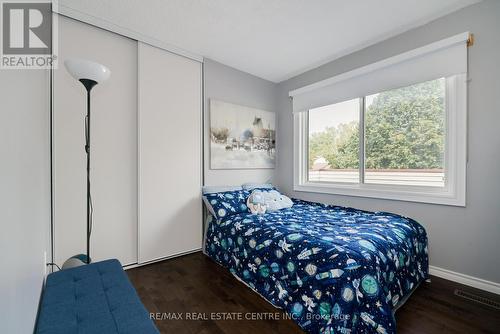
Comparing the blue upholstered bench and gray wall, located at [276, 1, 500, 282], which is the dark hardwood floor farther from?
the blue upholstered bench

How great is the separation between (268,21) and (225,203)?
A: 2.11 meters

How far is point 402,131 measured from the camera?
8.27 ft

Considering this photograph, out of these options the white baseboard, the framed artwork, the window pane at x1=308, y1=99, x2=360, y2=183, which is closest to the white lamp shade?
the framed artwork

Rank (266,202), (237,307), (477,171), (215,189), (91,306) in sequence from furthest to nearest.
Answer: (215,189), (266,202), (477,171), (237,307), (91,306)

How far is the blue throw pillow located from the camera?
264 centimetres

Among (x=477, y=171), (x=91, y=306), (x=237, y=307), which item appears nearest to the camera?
(x=91, y=306)

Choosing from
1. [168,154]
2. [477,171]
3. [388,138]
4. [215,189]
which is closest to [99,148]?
[168,154]

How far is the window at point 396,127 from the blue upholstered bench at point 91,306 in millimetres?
2683

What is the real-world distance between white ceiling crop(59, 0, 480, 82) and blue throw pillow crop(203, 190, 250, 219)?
1912 mm

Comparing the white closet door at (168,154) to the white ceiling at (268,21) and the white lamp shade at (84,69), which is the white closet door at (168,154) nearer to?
the white ceiling at (268,21)

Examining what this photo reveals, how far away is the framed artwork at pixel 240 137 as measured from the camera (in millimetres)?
3090

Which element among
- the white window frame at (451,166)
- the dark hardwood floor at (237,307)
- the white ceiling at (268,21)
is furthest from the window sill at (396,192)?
the white ceiling at (268,21)

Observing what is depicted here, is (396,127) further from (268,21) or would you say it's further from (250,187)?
(250,187)

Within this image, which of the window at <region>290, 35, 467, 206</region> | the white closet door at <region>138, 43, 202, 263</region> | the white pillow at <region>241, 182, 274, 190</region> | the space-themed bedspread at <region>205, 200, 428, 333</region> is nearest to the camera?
the space-themed bedspread at <region>205, 200, 428, 333</region>
